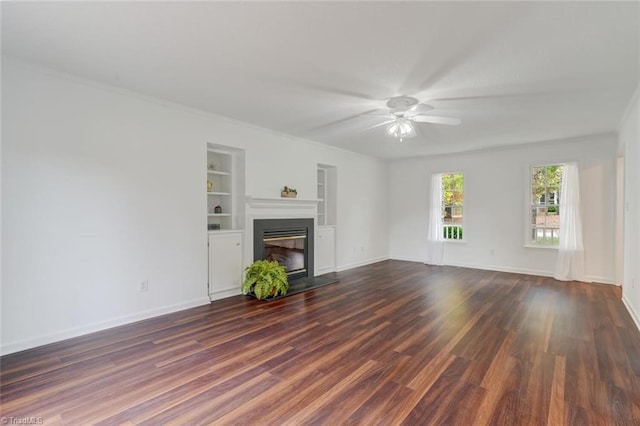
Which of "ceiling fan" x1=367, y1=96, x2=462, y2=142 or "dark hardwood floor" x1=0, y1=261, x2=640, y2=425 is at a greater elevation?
"ceiling fan" x1=367, y1=96, x2=462, y2=142

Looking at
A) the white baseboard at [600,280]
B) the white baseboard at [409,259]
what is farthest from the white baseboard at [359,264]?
the white baseboard at [600,280]

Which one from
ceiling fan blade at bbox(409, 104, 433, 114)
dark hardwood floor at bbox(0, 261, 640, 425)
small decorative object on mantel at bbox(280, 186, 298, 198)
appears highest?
ceiling fan blade at bbox(409, 104, 433, 114)

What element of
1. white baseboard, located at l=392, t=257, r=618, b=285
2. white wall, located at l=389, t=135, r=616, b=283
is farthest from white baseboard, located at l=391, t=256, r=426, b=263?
white baseboard, located at l=392, t=257, r=618, b=285

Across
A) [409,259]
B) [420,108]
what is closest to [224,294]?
[420,108]

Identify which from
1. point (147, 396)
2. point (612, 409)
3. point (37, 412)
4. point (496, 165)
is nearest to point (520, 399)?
point (612, 409)

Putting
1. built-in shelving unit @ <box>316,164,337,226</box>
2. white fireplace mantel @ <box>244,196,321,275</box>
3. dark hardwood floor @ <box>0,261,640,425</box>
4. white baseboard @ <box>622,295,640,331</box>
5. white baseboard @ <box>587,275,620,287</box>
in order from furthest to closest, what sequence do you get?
built-in shelving unit @ <box>316,164,337,226</box> → white baseboard @ <box>587,275,620,287</box> → white fireplace mantel @ <box>244,196,321,275</box> → white baseboard @ <box>622,295,640,331</box> → dark hardwood floor @ <box>0,261,640,425</box>

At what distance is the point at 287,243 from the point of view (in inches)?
218

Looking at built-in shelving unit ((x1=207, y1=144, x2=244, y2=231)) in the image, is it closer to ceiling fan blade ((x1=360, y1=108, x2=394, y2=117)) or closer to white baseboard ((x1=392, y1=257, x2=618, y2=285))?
ceiling fan blade ((x1=360, y1=108, x2=394, y2=117))

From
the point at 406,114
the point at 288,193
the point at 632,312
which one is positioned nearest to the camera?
the point at 632,312

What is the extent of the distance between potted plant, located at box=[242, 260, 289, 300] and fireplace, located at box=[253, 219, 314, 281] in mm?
366

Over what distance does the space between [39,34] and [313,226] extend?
4423 mm

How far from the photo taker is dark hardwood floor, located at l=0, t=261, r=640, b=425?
1.98m

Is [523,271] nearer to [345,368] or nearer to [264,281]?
[264,281]

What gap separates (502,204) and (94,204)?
7.02 m
